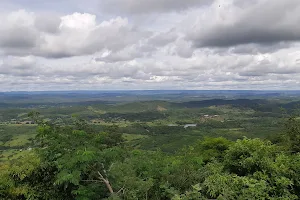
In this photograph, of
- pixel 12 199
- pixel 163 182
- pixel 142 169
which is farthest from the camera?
pixel 142 169

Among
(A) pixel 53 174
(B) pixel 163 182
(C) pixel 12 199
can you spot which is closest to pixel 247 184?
(B) pixel 163 182

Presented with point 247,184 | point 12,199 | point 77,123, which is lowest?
point 12,199

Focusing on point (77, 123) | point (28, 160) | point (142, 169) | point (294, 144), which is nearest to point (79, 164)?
point (28, 160)

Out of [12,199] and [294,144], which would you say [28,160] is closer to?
[12,199]

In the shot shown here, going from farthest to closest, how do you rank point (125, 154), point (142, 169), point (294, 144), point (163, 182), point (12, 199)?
point (294, 144) → point (125, 154) → point (142, 169) → point (163, 182) → point (12, 199)

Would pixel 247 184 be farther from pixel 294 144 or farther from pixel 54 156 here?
pixel 294 144

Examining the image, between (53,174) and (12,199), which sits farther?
(53,174)

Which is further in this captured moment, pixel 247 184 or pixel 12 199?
pixel 12 199

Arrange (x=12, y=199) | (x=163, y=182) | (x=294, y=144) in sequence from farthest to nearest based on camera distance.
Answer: (x=294, y=144), (x=163, y=182), (x=12, y=199)

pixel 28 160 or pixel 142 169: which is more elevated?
pixel 28 160
